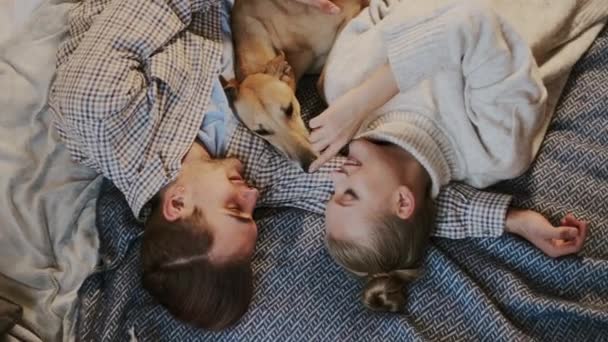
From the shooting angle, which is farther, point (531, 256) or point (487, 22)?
point (531, 256)

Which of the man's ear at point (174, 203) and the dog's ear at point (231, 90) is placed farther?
the dog's ear at point (231, 90)

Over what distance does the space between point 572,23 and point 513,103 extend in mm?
343

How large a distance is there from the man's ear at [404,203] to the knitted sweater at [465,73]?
0.28 feet

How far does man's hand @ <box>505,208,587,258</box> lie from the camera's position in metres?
1.37

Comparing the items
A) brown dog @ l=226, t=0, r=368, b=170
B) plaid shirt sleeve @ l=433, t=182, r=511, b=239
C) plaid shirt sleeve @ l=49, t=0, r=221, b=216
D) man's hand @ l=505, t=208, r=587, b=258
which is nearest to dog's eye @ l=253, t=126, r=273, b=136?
brown dog @ l=226, t=0, r=368, b=170

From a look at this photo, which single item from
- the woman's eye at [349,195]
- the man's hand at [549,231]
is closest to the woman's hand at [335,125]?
the woman's eye at [349,195]

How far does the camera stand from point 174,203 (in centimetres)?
135

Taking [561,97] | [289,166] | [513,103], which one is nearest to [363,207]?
[289,166]

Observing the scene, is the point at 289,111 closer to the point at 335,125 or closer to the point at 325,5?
the point at 335,125

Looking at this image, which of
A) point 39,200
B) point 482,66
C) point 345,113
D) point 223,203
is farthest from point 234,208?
point 482,66

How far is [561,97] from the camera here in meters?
1.55

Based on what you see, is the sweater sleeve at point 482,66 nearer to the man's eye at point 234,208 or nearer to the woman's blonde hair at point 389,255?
the woman's blonde hair at point 389,255

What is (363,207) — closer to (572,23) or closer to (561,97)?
(561,97)

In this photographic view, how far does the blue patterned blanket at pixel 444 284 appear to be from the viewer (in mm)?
1344
